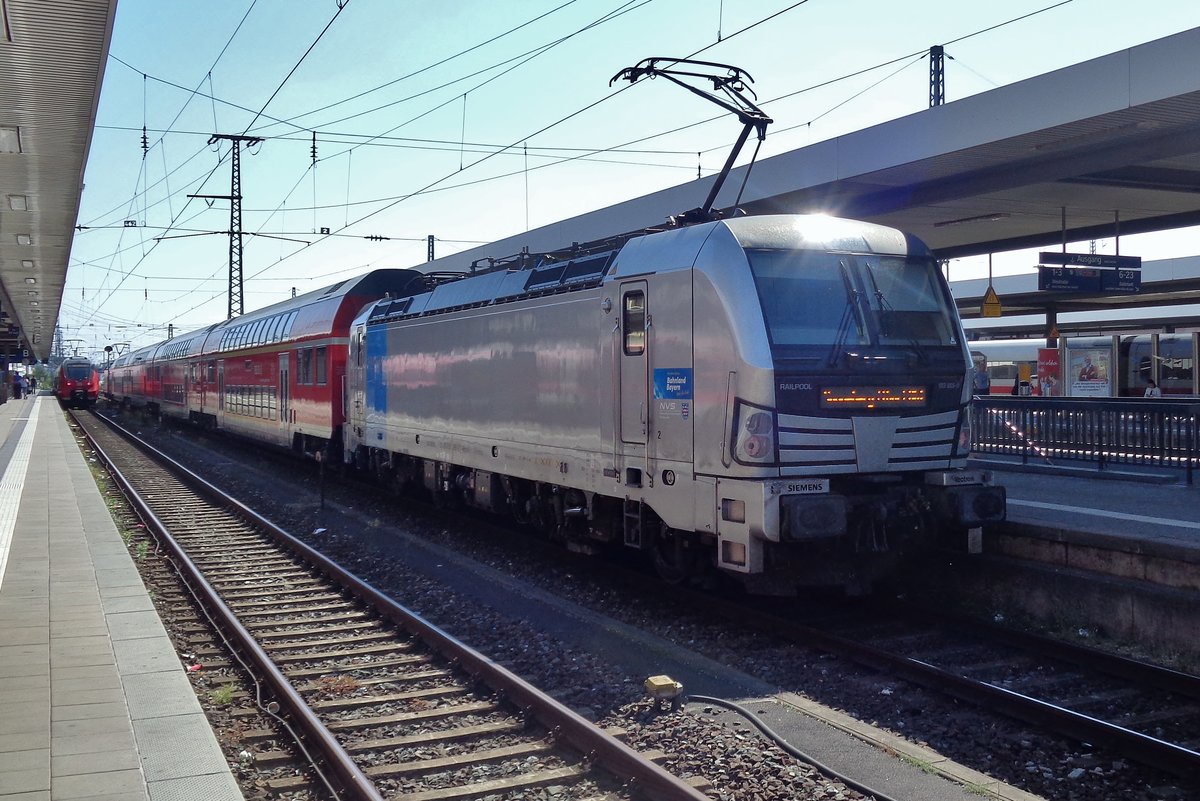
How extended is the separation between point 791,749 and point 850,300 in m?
3.97

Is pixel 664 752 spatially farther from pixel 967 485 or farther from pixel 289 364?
pixel 289 364

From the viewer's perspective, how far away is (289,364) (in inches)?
851

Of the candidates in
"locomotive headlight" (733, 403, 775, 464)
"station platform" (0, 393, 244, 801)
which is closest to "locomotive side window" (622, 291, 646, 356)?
"locomotive headlight" (733, 403, 775, 464)

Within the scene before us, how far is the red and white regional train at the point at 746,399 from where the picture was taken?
782cm

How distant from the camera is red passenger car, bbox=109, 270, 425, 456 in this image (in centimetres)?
1884

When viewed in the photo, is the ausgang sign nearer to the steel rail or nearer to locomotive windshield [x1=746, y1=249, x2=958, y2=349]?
locomotive windshield [x1=746, y1=249, x2=958, y2=349]

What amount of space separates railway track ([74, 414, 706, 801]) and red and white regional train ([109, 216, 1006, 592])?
85.8 inches

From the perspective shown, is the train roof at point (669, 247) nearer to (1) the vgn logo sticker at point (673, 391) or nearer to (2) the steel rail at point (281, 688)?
(1) the vgn logo sticker at point (673, 391)

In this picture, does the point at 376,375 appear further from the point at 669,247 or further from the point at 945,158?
the point at 945,158

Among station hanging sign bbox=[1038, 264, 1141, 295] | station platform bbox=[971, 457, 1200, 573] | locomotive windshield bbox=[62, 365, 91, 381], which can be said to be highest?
station hanging sign bbox=[1038, 264, 1141, 295]

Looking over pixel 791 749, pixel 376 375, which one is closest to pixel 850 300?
pixel 791 749

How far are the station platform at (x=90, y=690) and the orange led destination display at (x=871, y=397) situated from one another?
16.0ft

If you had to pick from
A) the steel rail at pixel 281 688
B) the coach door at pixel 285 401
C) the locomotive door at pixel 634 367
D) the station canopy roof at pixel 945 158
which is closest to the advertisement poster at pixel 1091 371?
the station canopy roof at pixel 945 158

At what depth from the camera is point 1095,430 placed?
13.4 m
